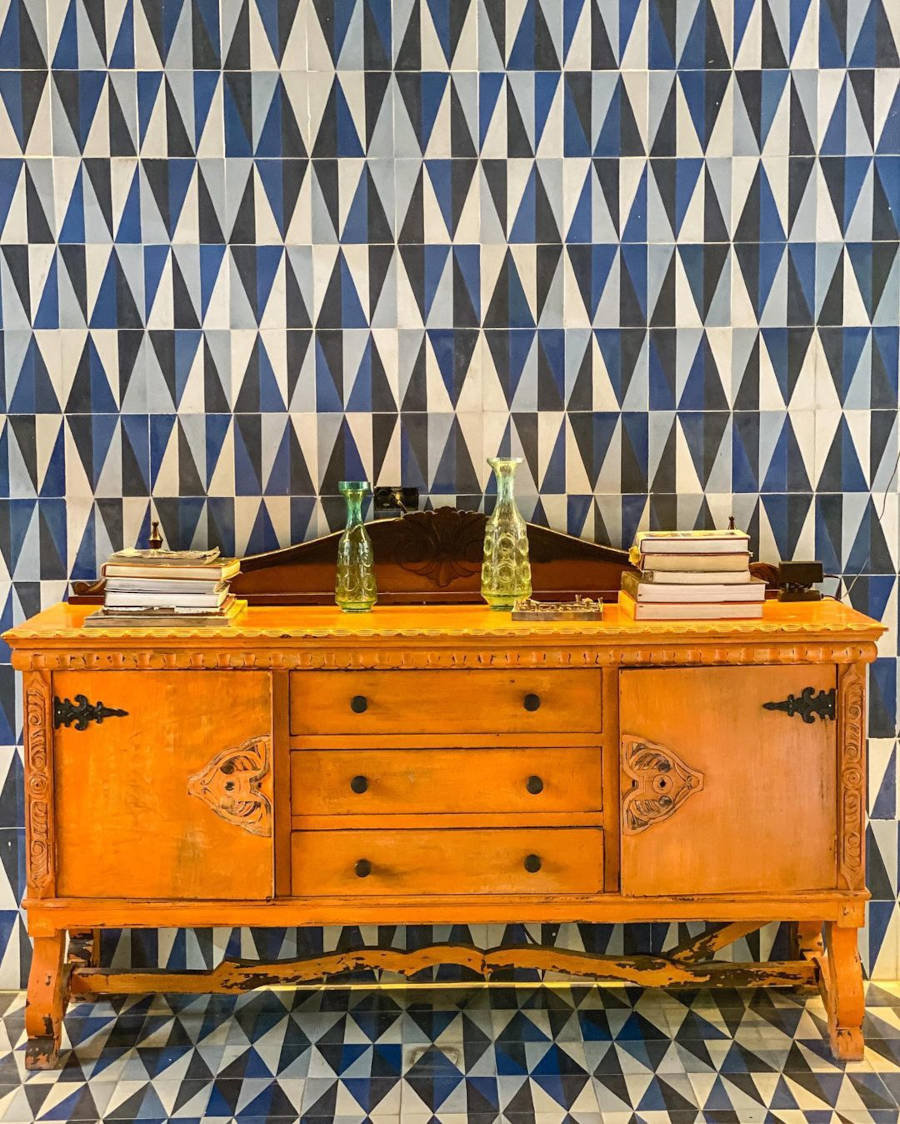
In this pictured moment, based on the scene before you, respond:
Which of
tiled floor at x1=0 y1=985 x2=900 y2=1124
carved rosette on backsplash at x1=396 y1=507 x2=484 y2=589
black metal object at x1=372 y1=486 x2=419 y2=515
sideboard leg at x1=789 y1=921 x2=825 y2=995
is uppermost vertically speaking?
black metal object at x1=372 y1=486 x2=419 y2=515

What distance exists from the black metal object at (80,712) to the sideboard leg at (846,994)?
1801 millimetres

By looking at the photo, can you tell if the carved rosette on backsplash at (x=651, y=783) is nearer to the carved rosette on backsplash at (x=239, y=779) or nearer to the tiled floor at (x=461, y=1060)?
the tiled floor at (x=461, y=1060)

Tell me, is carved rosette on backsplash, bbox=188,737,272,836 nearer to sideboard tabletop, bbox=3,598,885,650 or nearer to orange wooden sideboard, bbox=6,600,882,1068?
orange wooden sideboard, bbox=6,600,882,1068

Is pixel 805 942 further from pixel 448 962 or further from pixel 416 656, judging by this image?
pixel 416 656

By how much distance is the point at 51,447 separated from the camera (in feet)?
10.0

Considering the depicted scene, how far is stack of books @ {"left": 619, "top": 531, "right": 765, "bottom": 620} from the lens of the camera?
8.68 ft

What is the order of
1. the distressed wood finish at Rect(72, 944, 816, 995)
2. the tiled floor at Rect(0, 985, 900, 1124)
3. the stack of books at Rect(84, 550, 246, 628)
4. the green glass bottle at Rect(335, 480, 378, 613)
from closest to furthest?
the tiled floor at Rect(0, 985, 900, 1124)
the stack of books at Rect(84, 550, 246, 628)
the distressed wood finish at Rect(72, 944, 816, 995)
the green glass bottle at Rect(335, 480, 378, 613)

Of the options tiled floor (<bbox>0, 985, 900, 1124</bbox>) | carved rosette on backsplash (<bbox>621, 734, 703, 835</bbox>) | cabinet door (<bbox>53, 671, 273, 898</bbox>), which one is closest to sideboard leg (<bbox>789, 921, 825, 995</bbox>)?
tiled floor (<bbox>0, 985, 900, 1124</bbox>)

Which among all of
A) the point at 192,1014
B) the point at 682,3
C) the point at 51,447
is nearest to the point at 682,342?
the point at 682,3

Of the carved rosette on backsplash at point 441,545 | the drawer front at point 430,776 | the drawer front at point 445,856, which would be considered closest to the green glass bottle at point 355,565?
the carved rosette on backsplash at point 441,545

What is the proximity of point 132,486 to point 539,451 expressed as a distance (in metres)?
1.14

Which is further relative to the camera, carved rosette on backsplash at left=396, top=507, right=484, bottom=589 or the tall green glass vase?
carved rosette on backsplash at left=396, top=507, right=484, bottom=589

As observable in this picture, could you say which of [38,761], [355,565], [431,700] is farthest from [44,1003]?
[355,565]

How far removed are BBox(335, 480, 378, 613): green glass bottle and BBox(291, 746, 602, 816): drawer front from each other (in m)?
0.42
